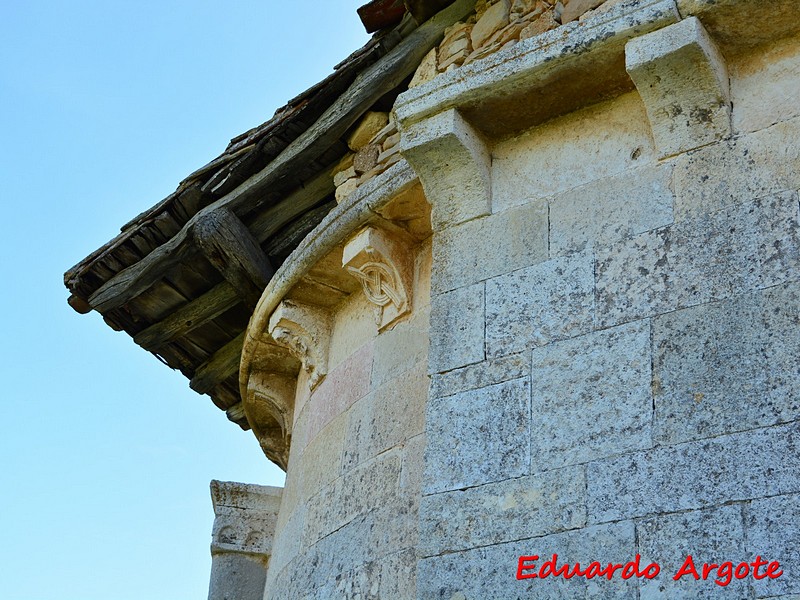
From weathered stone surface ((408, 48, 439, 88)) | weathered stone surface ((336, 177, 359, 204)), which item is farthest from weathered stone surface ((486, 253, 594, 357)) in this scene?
weathered stone surface ((336, 177, 359, 204))

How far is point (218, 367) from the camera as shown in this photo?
273 inches

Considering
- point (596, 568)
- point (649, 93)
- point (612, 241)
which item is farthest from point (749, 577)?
point (649, 93)

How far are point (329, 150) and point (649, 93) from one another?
2.34m

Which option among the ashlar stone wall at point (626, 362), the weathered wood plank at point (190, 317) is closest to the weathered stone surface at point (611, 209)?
the ashlar stone wall at point (626, 362)

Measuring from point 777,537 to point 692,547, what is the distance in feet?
0.70

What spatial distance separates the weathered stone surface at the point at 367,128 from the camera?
18.1 ft

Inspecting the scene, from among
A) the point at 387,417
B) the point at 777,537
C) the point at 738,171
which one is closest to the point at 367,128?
the point at 387,417

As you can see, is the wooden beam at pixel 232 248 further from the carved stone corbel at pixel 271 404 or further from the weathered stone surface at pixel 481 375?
the weathered stone surface at pixel 481 375

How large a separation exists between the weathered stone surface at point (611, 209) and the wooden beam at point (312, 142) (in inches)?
70.4

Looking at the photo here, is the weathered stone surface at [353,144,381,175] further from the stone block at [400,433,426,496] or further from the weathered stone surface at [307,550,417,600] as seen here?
the weathered stone surface at [307,550,417,600]

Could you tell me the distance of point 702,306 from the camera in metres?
3.26

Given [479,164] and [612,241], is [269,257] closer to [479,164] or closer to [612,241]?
[479,164]

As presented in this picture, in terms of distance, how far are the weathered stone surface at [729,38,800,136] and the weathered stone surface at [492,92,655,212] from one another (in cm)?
30

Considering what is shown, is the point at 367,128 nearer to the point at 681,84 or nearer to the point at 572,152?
the point at 572,152
